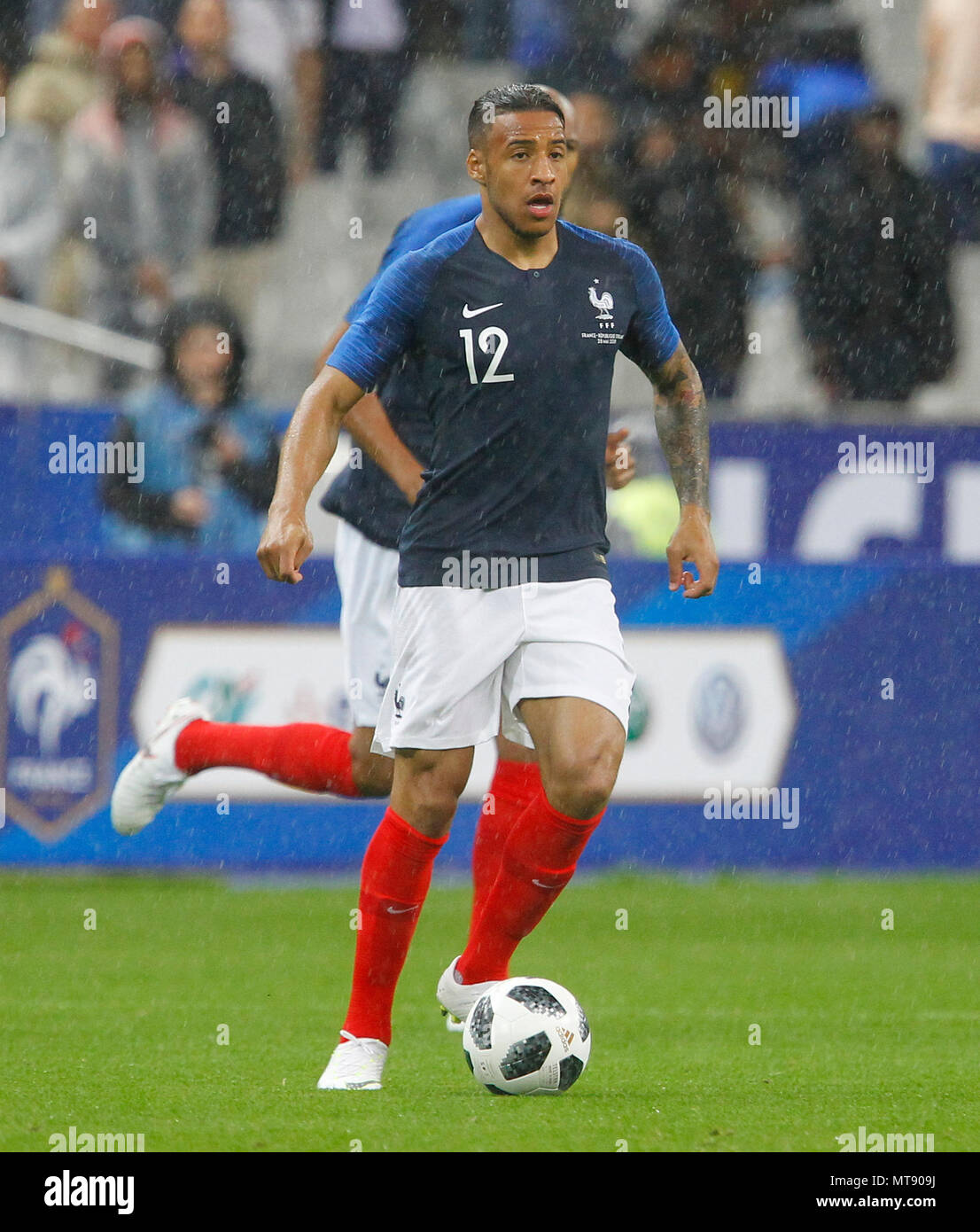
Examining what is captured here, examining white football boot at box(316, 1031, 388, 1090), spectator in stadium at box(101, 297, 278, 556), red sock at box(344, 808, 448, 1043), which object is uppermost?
spectator in stadium at box(101, 297, 278, 556)

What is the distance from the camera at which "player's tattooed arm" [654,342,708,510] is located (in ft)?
17.8

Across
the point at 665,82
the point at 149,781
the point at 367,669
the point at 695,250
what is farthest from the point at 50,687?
the point at 665,82

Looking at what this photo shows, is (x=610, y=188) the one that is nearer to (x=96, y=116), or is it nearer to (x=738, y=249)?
(x=738, y=249)

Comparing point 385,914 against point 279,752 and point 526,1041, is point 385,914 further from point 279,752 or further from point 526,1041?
point 279,752

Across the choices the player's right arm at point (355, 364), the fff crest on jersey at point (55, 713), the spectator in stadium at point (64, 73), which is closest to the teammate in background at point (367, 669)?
the player's right arm at point (355, 364)

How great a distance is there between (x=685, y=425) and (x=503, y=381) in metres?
0.59

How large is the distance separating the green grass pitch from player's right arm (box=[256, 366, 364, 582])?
3.86ft

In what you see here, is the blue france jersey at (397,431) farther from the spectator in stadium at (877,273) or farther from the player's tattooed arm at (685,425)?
the spectator in stadium at (877,273)

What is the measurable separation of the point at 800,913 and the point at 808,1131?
4.19m

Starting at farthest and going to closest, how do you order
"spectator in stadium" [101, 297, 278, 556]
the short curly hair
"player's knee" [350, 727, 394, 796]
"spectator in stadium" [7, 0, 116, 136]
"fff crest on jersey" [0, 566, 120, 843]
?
"spectator in stadium" [7, 0, 116, 136], "spectator in stadium" [101, 297, 278, 556], "fff crest on jersey" [0, 566, 120, 843], "player's knee" [350, 727, 394, 796], the short curly hair

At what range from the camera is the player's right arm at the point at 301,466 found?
15.4 feet

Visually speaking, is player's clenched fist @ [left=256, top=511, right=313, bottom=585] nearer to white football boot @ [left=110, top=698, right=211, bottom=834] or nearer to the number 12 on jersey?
the number 12 on jersey

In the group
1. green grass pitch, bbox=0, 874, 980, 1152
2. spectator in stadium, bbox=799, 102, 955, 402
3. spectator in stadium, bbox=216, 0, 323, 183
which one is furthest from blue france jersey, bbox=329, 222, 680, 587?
spectator in stadium, bbox=216, 0, 323, 183

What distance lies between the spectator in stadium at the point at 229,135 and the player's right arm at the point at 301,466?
23.7 feet
